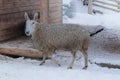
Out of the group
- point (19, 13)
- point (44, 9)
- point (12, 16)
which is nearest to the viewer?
point (44, 9)

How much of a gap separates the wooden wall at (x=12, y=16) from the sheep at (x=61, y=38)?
2.74m

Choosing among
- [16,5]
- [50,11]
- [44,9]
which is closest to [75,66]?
[44,9]

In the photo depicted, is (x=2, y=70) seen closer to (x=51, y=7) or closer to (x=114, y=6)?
(x=51, y=7)

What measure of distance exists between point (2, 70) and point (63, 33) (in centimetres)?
164

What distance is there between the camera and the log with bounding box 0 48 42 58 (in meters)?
9.46

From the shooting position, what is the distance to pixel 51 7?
12.2 meters

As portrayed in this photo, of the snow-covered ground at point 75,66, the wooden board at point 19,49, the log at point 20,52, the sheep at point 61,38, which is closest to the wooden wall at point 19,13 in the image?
the wooden board at point 19,49

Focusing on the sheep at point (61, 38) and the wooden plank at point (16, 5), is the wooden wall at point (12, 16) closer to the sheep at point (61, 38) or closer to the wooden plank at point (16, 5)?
the wooden plank at point (16, 5)

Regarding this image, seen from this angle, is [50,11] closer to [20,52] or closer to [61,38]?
[20,52]

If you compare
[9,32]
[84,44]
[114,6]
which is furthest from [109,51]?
[114,6]

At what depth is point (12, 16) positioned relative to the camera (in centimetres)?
1177

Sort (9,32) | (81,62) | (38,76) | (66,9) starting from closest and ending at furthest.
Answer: (38,76), (81,62), (9,32), (66,9)

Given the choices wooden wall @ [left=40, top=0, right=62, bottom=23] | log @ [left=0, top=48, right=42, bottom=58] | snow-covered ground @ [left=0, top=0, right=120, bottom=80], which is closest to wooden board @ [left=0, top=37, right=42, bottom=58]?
log @ [left=0, top=48, right=42, bottom=58]

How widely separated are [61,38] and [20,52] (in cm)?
191
